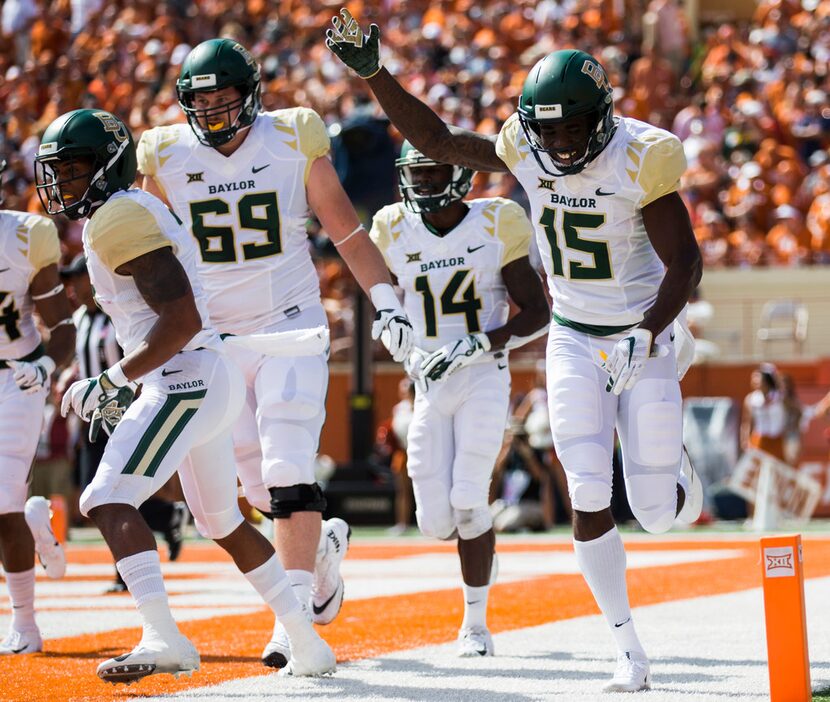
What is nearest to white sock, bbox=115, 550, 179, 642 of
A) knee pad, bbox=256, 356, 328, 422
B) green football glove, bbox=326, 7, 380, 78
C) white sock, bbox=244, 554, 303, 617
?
white sock, bbox=244, 554, 303, 617

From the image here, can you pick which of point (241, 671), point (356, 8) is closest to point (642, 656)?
point (241, 671)

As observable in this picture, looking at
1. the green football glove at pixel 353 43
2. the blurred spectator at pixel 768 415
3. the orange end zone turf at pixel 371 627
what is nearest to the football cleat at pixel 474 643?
the orange end zone turf at pixel 371 627

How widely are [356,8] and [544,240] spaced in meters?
15.7

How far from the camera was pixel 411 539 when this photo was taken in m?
12.6

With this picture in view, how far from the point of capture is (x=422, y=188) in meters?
5.65

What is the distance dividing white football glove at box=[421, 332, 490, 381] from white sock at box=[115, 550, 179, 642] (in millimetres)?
1628

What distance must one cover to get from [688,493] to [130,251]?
1938 mm

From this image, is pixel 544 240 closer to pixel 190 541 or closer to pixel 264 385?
pixel 264 385

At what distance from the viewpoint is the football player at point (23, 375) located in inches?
211

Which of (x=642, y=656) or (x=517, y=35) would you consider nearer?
(x=642, y=656)

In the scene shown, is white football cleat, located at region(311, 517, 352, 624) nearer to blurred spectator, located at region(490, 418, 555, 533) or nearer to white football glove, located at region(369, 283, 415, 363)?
white football glove, located at region(369, 283, 415, 363)

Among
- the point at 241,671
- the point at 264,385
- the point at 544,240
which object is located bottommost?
the point at 241,671

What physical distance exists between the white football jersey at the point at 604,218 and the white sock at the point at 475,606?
1.17 m

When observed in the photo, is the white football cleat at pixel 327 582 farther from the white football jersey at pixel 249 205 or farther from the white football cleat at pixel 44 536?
the white football cleat at pixel 44 536
